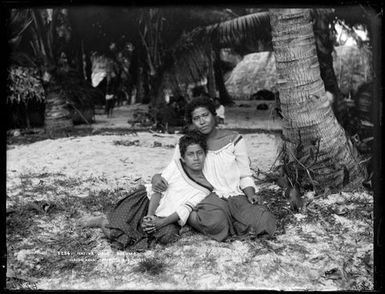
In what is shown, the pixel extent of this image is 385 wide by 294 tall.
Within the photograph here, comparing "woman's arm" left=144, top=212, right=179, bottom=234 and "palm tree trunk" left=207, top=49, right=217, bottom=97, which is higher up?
"palm tree trunk" left=207, top=49, right=217, bottom=97

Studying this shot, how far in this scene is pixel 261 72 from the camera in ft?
34.5

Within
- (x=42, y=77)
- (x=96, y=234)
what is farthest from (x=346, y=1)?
(x=42, y=77)

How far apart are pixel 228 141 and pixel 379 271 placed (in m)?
1.43

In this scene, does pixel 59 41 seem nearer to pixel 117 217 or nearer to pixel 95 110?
pixel 95 110

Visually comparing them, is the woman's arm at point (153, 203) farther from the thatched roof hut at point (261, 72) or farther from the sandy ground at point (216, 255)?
the thatched roof hut at point (261, 72)

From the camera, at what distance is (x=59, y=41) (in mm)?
6852

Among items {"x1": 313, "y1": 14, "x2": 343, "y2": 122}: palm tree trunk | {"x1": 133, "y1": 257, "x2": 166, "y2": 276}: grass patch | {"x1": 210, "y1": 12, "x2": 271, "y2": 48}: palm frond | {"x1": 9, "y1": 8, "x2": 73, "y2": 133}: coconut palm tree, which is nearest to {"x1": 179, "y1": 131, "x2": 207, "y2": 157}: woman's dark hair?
{"x1": 133, "y1": 257, "x2": 166, "y2": 276}: grass patch

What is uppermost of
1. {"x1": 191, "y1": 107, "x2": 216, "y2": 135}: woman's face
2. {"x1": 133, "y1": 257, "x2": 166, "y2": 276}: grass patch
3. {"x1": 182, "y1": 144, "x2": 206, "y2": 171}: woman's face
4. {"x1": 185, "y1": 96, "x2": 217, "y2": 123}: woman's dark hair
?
{"x1": 185, "y1": 96, "x2": 217, "y2": 123}: woman's dark hair

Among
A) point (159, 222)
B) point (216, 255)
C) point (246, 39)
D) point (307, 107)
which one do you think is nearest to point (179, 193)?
point (159, 222)

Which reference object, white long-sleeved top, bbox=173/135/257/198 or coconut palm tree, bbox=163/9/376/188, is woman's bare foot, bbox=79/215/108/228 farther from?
coconut palm tree, bbox=163/9/376/188

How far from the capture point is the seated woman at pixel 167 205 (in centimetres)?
321

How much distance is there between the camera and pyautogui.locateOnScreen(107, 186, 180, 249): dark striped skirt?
10.5 ft

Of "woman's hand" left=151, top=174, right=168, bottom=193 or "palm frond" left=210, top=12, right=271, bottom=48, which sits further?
"palm frond" left=210, top=12, right=271, bottom=48

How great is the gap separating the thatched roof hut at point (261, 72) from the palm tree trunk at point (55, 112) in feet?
11.9
